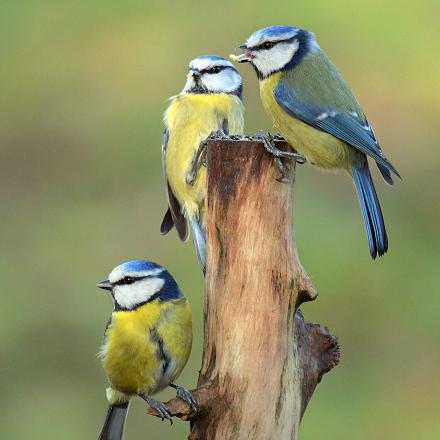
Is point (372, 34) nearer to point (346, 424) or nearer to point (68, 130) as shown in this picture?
point (68, 130)

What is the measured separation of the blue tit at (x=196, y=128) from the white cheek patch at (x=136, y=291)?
2.58ft

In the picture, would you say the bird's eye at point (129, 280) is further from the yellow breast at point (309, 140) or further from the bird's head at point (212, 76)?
the bird's head at point (212, 76)

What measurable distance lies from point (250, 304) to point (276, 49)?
0.91 meters

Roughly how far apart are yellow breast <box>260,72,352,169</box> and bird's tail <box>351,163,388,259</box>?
0.05m

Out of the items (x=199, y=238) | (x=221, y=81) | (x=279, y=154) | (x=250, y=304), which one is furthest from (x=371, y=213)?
(x=221, y=81)

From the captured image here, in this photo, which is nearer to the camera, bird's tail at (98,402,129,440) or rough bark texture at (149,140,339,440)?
rough bark texture at (149,140,339,440)

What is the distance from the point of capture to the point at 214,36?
928cm

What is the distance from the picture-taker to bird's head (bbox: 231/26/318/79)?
170 inches

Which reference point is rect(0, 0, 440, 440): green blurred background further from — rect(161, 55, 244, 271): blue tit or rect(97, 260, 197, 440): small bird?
rect(97, 260, 197, 440): small bird

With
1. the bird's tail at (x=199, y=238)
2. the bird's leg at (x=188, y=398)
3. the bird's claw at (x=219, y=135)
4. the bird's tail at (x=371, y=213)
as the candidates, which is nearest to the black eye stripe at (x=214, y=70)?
the bird's claw at (x=219, y=135)

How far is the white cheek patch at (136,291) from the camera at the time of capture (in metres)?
4.26

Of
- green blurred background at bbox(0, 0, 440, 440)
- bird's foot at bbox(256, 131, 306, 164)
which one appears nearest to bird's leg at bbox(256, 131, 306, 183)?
bird's foot at bbox(256, 131, 306, 164)

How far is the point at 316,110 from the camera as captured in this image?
13.7 ft

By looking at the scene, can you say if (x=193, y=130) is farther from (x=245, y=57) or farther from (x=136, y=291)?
(x=136, y=291)
